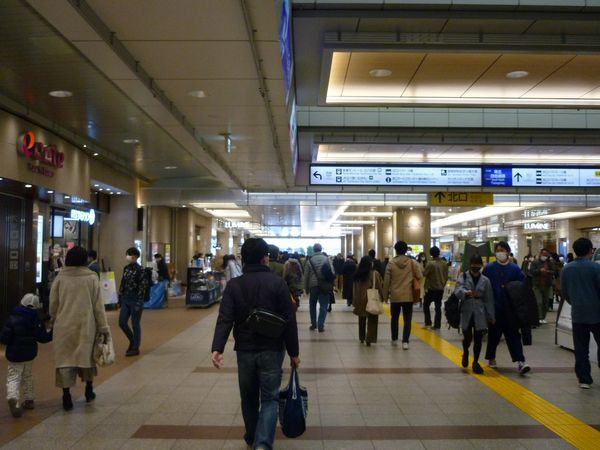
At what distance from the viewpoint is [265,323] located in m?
3.76

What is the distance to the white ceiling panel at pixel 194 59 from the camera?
5887 millimetres

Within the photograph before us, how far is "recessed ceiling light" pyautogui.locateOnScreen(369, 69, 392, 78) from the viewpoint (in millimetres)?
8441

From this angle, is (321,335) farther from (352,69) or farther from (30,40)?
(30,40)

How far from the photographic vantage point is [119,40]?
5828mm

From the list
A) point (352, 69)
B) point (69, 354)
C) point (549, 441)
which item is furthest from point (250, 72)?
point (549, 441)

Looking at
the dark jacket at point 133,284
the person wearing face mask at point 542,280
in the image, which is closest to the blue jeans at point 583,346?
the dark jacket at point 133,284

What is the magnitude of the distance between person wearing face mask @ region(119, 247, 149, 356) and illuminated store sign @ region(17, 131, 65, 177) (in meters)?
2.76

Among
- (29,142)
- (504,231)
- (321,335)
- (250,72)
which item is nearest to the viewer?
(250,72)

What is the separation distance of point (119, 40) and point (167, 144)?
657 centimetres

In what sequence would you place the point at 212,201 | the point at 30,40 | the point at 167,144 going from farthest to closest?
the point at 212,201 → the point at 167,144 → the point at 30,40

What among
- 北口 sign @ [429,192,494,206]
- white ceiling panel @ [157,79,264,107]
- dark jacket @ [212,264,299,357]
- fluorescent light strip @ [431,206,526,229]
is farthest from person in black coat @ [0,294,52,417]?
fluorescent light strip @ [431,206,526,229]

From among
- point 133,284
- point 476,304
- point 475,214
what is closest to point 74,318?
point 133,284

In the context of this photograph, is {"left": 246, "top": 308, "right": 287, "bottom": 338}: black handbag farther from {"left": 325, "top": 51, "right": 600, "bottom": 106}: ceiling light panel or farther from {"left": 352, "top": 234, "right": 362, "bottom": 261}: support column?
{"left": 352, "top": 234, "right": 362, "bottom": 261}: support column

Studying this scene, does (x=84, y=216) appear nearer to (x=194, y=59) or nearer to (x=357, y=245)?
(x=194, y=59)
